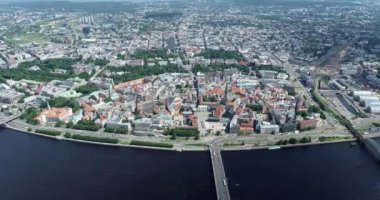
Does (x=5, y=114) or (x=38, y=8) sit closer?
(x=5, y=114)

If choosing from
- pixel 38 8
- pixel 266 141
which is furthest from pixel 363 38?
pixel 38 8

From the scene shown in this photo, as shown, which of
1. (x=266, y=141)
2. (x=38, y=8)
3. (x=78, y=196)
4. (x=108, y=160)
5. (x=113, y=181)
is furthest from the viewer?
(x=38, y=8)

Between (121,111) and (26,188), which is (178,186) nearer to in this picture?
(26,188)
